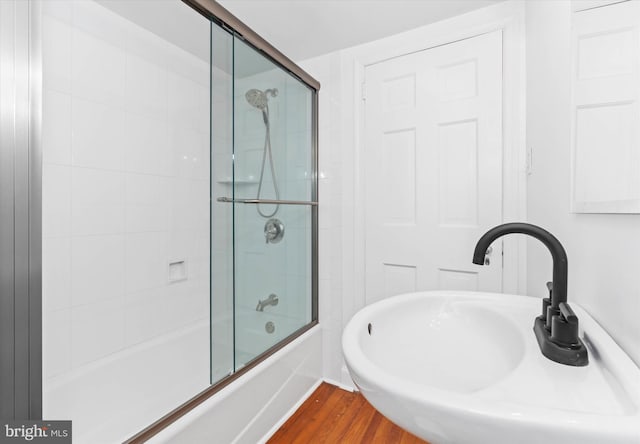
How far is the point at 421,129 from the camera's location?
1.66 m

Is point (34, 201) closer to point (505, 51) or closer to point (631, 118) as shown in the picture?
point (631, 118)

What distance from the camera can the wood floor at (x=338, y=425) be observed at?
4.66 feet

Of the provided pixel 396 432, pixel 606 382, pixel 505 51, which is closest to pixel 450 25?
pixel 505 51

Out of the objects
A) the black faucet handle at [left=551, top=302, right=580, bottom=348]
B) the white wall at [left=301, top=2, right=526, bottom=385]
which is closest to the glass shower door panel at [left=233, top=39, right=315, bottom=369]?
the white wall at [left=301, top=2, right=526, bottom=385]

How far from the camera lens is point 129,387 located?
1581mm

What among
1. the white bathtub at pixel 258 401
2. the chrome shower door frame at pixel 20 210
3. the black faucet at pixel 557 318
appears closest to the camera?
the black faucet at pixel 557 318

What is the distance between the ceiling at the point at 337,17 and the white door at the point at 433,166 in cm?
16

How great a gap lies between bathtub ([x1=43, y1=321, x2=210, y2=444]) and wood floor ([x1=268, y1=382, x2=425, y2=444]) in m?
0.63

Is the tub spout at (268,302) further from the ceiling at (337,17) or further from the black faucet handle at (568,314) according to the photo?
the ceiling at (337,17)

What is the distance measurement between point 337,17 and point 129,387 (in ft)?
7.19

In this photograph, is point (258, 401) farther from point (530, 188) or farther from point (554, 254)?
point (530, 188)

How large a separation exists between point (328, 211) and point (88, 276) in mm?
1294

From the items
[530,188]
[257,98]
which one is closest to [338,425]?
[530,188]

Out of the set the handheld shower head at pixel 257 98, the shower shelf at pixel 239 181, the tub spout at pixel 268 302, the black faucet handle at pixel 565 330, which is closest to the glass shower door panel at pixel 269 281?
the tub spout at pixel 268 302
